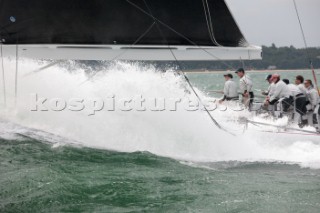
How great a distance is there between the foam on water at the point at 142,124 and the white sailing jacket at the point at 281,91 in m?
0.79

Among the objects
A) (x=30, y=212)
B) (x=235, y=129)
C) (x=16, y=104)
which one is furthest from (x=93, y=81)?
(x=30, y=212)

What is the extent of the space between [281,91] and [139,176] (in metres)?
3.62

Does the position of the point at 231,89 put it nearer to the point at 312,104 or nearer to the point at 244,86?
the point at 244,86

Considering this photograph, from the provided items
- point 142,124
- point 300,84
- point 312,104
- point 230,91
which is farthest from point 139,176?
point 300,84

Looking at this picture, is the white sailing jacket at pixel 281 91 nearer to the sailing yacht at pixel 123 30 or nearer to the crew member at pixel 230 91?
the crew member at pixel 230 91

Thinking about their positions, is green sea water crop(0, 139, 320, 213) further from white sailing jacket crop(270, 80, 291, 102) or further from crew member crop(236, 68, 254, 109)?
crew member crop(236, 68, 254, 109)

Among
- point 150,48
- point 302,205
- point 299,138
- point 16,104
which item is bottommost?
point 302,205

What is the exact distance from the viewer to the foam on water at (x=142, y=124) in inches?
355

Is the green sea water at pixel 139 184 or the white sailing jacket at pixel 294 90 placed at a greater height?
the white sailing jacket at pixel 294 90

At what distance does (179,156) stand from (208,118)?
2.99ft

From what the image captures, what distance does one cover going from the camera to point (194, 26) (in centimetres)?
822

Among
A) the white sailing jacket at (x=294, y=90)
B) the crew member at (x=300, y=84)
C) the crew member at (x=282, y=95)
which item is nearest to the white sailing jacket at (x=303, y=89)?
the crew member at (x=300, y=84)

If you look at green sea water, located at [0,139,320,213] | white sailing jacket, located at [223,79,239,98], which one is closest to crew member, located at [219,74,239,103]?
white sailing jacket, located at [223,79,239,98]

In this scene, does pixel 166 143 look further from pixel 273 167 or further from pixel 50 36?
pixel 50 36
